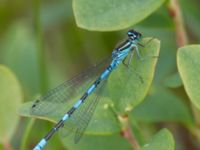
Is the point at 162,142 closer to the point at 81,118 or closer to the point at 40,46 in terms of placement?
the point at 81,118

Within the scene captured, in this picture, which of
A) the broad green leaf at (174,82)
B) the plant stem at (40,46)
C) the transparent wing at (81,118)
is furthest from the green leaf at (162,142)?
the plant stem at (40,46)

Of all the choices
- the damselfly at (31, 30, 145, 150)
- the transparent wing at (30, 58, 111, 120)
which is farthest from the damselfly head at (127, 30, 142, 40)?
the transparent wing at (30, 58, 111, 120)

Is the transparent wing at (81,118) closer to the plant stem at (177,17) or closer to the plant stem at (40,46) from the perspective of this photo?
the plant stem at (177,17)

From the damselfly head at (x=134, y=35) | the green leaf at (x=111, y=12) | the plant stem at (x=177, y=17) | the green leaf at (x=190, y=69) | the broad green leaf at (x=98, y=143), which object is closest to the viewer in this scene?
the green leaf at (x=190, y=69)

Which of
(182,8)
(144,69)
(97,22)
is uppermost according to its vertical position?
(97,22)

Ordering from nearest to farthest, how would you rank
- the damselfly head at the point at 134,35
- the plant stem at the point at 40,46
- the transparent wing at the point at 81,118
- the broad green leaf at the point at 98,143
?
the transparent wing at the point at 81,118 → the broad green leaf at the point at 98,143 → the damselfly head at the point at 134,35 → the plant stem at the point at 40,46

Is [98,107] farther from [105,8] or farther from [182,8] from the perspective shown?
[182,8]

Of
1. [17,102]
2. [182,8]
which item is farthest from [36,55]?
[17,102]
